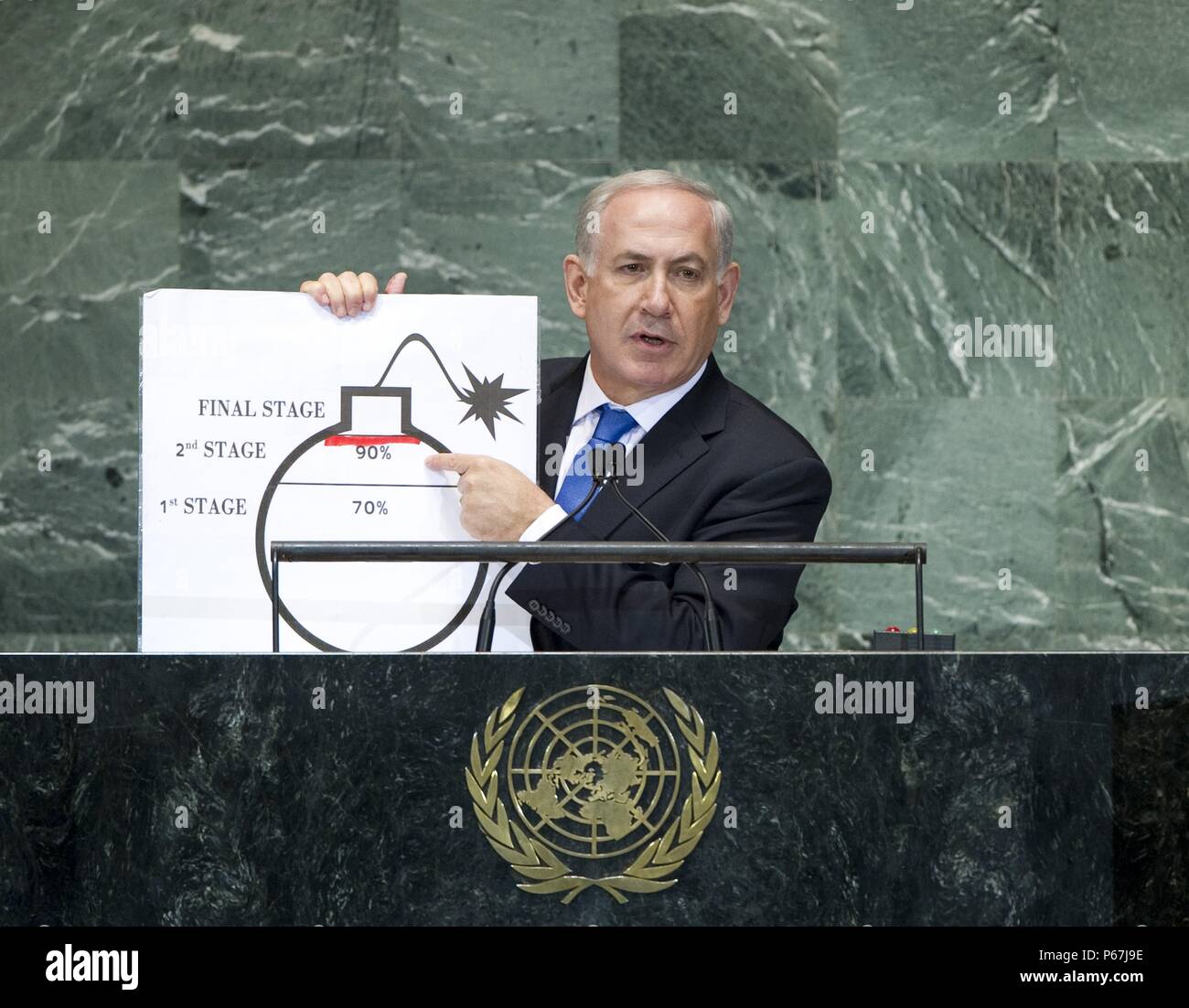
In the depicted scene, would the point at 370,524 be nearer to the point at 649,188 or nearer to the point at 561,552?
the point at 561,552

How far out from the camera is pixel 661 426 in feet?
11.9

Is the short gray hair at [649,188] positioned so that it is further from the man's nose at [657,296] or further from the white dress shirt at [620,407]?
the white dress shirt at [620,407]

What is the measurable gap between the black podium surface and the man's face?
1.60 metres

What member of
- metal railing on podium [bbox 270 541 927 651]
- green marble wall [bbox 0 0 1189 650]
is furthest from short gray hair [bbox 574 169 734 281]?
green marble wall [bbox 0 0 1189 650]

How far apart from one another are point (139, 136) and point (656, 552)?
383cm

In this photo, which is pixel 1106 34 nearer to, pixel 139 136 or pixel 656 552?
pixel 139 136

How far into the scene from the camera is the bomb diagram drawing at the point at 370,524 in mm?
3086

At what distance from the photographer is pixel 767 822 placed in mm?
2115

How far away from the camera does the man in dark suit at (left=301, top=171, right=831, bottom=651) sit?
124 inches

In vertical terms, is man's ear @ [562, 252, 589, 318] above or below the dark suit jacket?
above

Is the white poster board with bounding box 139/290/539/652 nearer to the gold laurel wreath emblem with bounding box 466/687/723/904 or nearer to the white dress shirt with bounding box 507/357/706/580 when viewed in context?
the white dress shirt with bounding box 507/357/706/580

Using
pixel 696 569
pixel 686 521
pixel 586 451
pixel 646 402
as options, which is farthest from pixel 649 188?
pixel 696 569
